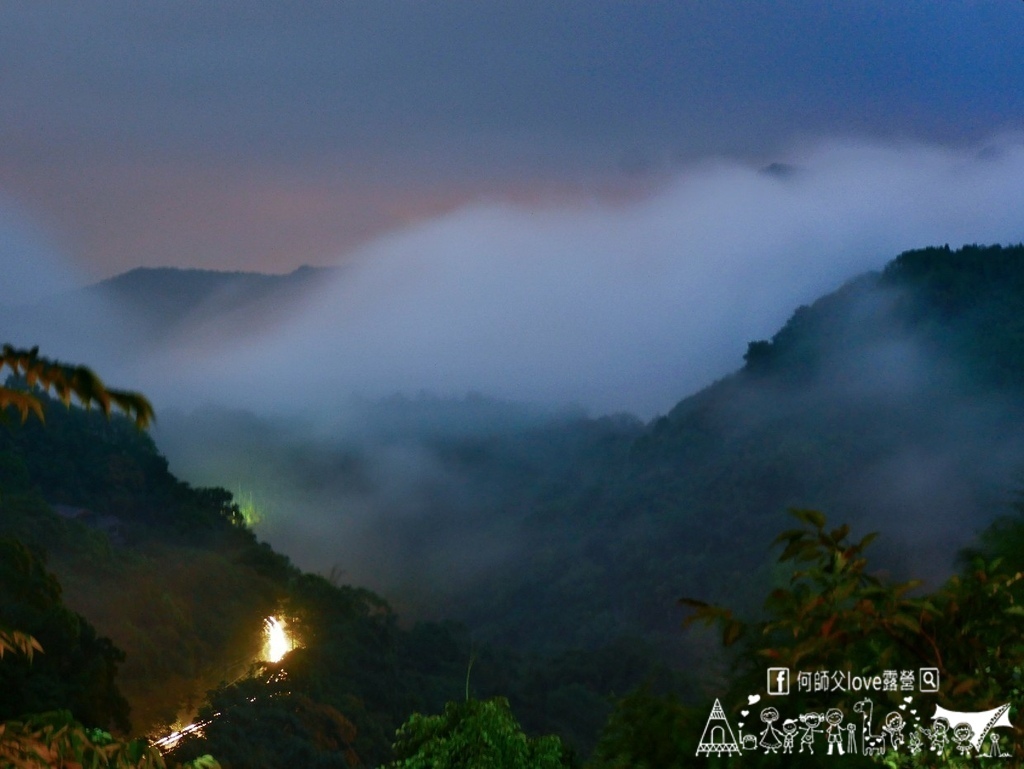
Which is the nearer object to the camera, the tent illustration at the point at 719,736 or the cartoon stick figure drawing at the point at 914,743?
the cartoon stick figure drawing at the point at 914,743

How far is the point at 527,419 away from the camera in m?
159

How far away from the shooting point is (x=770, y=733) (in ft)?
12.9

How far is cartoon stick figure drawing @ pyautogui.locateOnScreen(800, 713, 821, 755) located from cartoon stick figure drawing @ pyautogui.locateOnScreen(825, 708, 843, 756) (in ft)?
0.16

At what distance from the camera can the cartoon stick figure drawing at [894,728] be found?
9.43 feet

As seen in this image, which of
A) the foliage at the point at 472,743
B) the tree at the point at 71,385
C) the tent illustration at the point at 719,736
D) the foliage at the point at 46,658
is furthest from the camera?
the foliage at the point at 46,658

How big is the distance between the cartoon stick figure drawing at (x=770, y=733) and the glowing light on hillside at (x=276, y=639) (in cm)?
4352

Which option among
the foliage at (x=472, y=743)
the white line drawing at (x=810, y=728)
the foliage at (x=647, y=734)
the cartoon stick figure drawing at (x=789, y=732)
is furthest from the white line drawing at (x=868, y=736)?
the foliage at (x=472, y=743)

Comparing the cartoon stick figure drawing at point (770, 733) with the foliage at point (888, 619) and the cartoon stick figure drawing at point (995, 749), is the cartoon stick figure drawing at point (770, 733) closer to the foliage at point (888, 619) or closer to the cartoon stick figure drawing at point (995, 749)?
the cartoon stick figure drawing at point (995, 749)

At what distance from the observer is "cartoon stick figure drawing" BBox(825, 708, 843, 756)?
3236mm

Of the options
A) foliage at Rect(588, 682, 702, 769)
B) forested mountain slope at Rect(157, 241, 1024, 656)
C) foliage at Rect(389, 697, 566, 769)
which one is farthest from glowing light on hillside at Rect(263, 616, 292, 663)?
foliage at Rect(588, 682, 702, 769)

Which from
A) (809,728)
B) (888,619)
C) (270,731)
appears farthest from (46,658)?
(888,619)

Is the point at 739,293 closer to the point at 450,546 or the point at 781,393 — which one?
the point at 781,393

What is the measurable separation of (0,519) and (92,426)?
20.7m

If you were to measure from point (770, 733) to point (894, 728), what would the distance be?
0.92 metres
